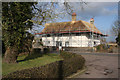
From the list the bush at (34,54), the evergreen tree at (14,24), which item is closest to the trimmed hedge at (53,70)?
the evergreen tree at (14,24)

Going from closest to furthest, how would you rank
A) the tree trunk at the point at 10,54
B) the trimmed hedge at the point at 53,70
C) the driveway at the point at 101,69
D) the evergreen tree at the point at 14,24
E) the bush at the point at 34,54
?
the trimmed hedge at the point at 53,70
the driveway at the point at 101,69
the evergreen tree at the point at 14,24
the tree trunk at the point at 10,54
the bush at the point at 34,54

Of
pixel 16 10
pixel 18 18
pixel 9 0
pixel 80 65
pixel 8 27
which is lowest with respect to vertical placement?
pixel 80 65

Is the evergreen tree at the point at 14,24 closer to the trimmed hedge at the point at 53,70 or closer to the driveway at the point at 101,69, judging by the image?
the trimmed hedge at the point at 53,70

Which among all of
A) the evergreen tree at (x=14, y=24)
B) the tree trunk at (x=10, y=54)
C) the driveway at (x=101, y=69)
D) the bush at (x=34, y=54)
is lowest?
the driveway at (x=101, y=69)

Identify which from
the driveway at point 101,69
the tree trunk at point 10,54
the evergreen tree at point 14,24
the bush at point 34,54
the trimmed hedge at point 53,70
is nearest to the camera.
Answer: the trimmed hedge at point 53,70

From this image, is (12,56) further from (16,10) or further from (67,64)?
(67,64)

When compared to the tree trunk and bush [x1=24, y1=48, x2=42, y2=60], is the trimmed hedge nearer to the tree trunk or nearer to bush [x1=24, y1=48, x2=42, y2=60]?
the tree trunk

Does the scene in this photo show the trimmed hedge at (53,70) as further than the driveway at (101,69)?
No

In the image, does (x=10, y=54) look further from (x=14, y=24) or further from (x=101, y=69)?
→ (x=101, y=69)

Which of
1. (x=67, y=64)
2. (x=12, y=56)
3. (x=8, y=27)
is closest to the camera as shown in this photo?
(x=67, y=64)

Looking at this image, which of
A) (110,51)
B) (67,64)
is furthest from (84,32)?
(110,51)

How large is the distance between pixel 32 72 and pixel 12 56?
20.8 ft

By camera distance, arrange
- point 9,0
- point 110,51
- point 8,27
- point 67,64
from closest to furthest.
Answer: point 67,64 < point 9,0 < point 8,27 < point 110,51

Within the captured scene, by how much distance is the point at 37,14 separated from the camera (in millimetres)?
10344
